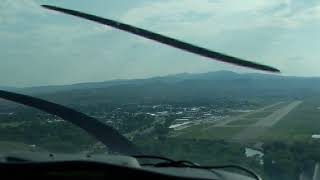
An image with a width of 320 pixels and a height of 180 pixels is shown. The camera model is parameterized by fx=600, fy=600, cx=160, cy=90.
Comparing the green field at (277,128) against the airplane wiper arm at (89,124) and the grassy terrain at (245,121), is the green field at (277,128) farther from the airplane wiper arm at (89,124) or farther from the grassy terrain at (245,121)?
the airplane wiper arm at (89,124)

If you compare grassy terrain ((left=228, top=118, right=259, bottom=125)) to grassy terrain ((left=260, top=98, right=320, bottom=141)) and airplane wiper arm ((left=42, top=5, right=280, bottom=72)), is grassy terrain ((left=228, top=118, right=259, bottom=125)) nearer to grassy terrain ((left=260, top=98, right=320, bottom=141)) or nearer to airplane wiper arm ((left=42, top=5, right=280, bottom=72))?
grassy terrain ((left=260, top=98, right=320, bottom=141))

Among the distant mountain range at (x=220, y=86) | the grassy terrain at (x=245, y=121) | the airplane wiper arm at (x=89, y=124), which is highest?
the distant mountain range at (x=220, y=86)

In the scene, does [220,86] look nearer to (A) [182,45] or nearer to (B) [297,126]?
(B) [297,126]

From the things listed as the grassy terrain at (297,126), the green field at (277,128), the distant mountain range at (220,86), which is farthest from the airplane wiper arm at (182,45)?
the distant mountain range at (220,86)

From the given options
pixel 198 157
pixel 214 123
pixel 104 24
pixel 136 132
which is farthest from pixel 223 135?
pixel 104 24

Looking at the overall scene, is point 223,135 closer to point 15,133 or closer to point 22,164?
point 15,133

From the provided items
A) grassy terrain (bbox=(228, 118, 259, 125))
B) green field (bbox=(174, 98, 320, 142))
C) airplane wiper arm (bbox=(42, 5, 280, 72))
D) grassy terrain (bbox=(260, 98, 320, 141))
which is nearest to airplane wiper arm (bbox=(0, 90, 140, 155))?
airplane wiper arm (bbox=(42, 5, 280, 72))
